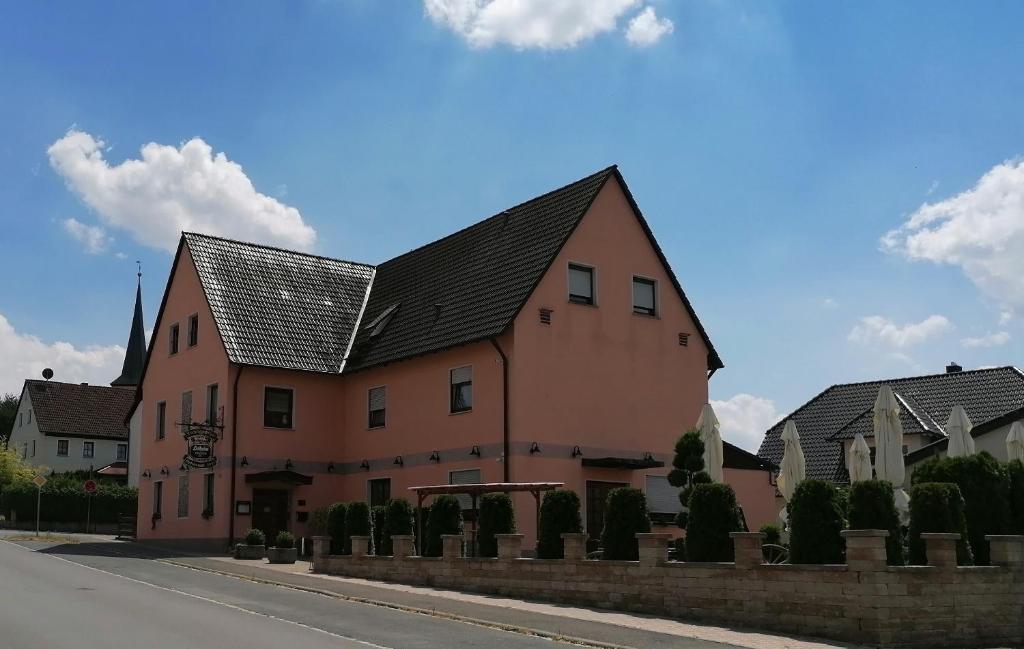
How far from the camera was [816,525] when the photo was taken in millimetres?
16703

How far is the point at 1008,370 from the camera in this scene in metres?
45.6

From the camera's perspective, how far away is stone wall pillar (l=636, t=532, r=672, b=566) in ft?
60.2

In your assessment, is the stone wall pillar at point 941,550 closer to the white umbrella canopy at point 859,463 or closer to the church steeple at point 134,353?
the white umbrella canopy at point 859,463

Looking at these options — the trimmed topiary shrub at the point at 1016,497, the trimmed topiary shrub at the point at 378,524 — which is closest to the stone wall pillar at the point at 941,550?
the trimmed topiary shrub at the point at 1016,497

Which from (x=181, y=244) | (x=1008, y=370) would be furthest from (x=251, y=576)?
(x=1008, y=370)

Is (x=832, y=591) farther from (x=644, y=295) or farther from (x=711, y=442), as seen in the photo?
(x=644, y=295)

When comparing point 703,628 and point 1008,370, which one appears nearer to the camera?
point 703,628

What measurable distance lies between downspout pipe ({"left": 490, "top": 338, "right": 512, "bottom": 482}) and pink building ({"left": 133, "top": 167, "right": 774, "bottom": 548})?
0.07m

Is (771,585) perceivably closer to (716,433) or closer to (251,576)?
(716,433)

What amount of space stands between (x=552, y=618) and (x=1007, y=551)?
7.08 metres

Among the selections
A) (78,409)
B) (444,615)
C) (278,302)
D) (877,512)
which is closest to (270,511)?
(278,302)

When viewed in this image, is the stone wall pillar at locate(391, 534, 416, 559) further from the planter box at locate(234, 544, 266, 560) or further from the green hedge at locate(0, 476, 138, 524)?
the green hedge at locate(0, 476, 138, 524)

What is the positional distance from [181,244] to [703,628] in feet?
90.2

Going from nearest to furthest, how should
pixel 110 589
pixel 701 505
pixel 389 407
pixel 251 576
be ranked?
pixel 701 505 < pixel 110 589 < pixel 251 576 < pixel 389 407
